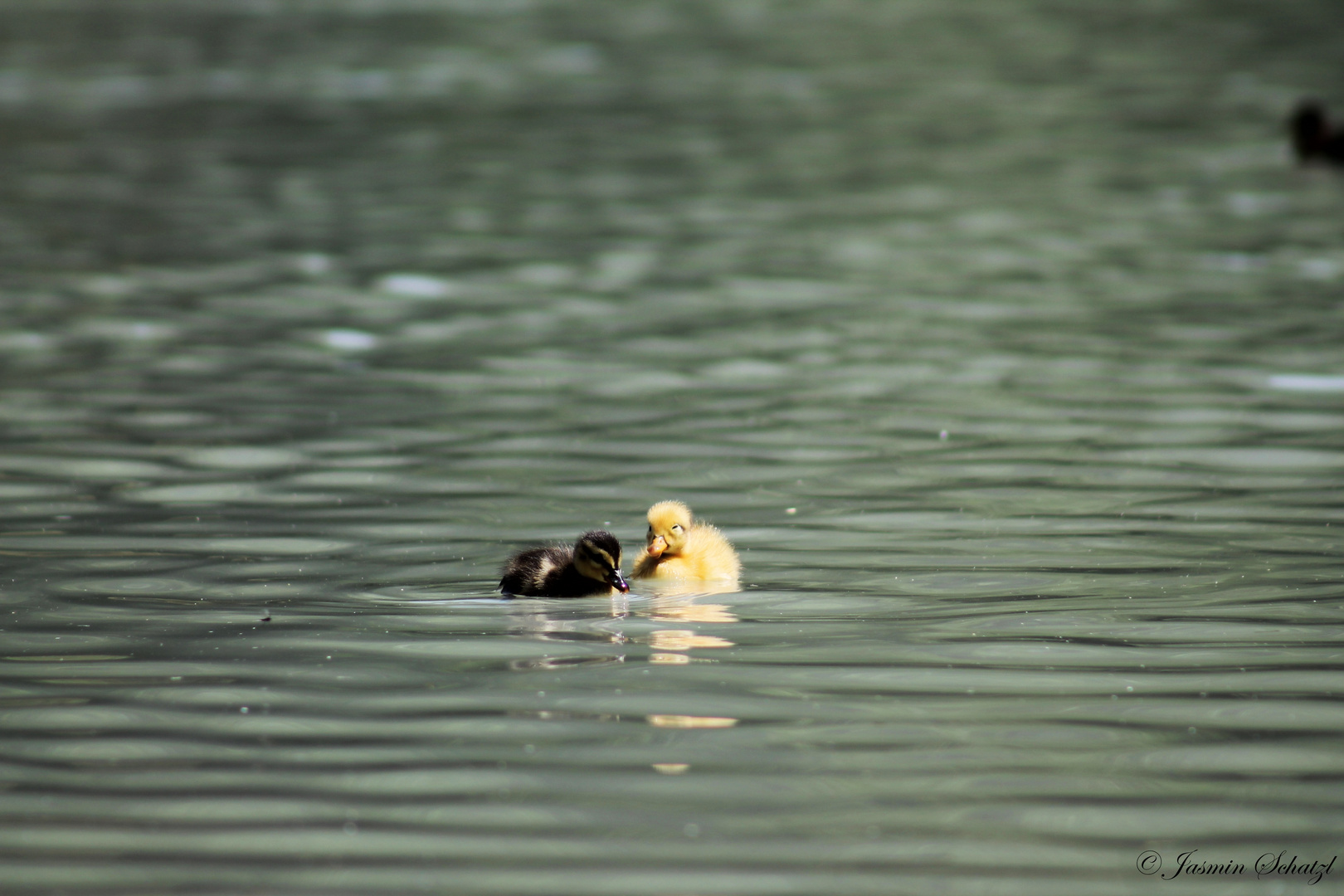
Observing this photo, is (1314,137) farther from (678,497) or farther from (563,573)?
(563,573)

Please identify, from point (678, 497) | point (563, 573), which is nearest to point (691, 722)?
point (563, 573)

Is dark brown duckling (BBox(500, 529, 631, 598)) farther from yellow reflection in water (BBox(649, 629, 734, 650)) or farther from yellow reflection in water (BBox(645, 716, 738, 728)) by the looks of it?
yellow reflection in water (BBox(645, 716, 738, 728))

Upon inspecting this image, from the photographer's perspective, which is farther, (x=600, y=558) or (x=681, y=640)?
(x=600, y=558)

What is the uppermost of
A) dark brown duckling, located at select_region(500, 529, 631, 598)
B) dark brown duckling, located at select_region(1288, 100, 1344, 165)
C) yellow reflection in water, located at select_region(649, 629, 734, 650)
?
dark brown duckling, located at select_region(1288, 100, 1344, 165)

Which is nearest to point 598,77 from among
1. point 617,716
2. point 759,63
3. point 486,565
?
point 759,63

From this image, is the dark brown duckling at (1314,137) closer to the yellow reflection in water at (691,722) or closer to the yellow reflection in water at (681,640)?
the yellow reflection in water at (681,640)

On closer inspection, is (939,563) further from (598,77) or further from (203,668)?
(598,77)

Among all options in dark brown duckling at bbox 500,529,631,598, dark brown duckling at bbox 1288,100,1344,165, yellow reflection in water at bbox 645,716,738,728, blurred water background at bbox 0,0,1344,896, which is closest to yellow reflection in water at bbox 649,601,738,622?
blurred water background at bbox 0,0,1344,896

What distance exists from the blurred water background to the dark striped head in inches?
6.5

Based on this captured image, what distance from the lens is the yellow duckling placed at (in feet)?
23.6

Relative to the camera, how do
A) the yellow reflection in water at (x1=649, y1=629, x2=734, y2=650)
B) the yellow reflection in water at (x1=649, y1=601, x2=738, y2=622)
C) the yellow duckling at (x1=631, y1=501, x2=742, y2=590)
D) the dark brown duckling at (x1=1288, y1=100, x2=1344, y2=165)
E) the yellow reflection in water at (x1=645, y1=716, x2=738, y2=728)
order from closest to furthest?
the yellow reflection in water at (x1=645, y1=716, x2=738, y2=728), the yellow reflection in water at (x1=649, y1=629, x2=734, y2=650), the yellow reflection in water at (x1=649, y1=601, x2=738, y2=622), the yellow duckling at (x1=631, y1=501, x2=742, y2=590), the dark brown duckling at (x1=1288, y1=100, x2=1344, y2=165)

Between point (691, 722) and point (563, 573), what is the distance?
1.50 m

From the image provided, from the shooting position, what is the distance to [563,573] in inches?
278

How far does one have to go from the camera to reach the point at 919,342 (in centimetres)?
1252
